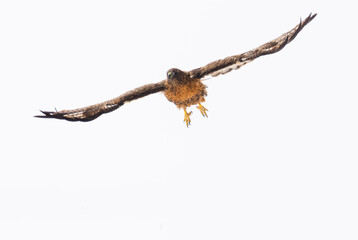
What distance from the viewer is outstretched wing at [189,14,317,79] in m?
6.35

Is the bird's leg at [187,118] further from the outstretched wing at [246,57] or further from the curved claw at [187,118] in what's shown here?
the outstretched wing at [246,57]

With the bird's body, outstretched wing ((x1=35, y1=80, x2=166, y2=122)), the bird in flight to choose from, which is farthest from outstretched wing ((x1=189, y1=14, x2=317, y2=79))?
outstretched wing ((x1=35, y1=80, x2=166, y2=122))

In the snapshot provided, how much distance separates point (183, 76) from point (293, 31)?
6.70 feet

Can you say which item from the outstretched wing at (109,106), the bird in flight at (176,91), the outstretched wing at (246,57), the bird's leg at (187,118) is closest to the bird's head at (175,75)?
the bird in flight at (176,91)

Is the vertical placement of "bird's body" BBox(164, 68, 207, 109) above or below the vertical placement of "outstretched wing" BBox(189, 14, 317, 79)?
above

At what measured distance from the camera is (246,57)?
6727 mm

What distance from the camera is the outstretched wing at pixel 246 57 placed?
20.8 ft

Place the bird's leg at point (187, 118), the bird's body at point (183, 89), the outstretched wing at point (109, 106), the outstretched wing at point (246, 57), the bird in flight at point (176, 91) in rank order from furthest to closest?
1. the bird's leg at point (187, 118)
2. the outstretched wing at point (109, 106)
3. the bird's body at point (183, 89)
4. the bird in flight at point (176, 91)
5. the outstretched wing at point (246, 57)

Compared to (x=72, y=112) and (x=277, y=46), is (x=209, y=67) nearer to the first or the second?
(x=277, y=46)

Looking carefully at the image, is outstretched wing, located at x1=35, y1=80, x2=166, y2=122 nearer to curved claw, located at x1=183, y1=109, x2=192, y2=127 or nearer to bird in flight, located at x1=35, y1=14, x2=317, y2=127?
bird in flight, located at x1=35, y1=14, x2=317, y2=127

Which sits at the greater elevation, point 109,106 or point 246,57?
point 109,106

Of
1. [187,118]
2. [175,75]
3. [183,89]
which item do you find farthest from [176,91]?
[187,118]

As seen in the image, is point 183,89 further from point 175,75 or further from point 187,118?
point 187,118

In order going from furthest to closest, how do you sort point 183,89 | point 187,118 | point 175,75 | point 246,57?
1. point 187,118
2. point 183,89
3. point 175,75
4. point 246,57
